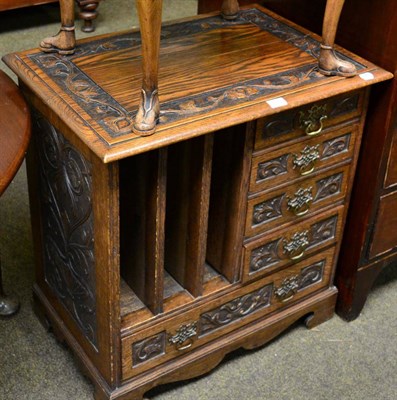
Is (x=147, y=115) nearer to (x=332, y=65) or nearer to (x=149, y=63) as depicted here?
(x=149, y=63)

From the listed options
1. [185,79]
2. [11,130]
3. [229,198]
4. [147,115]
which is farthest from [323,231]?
[11,130]

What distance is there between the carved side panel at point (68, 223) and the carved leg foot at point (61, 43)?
0.45ft

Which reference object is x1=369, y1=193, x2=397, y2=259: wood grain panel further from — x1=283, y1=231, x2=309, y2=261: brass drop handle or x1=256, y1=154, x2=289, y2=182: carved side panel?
x1=256, y1=154, x2=289, y2=182: carved side panel

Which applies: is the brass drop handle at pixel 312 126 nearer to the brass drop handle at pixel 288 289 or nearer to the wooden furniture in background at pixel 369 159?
the wooden furniture in background at pixel 369 159

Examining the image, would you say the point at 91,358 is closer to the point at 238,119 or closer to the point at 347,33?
the point at 238,119

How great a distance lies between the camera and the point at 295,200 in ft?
4.98

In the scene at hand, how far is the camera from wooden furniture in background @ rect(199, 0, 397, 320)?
4.74 feet

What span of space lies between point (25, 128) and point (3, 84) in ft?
0.64

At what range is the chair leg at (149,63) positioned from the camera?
113 centimetres

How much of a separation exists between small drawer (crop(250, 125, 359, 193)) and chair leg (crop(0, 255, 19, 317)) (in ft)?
2.35

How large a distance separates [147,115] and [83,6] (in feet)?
6.75

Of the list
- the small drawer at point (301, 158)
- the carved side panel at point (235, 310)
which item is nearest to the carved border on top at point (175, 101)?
the small drawer at point (301, 158)

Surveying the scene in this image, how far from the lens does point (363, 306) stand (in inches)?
72.9

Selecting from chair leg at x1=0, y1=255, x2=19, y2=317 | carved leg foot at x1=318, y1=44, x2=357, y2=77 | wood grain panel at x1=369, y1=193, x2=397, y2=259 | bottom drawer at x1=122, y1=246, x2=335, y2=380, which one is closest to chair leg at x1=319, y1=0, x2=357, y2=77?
Answer: carved leg foot at x1=318, y1=44, x2=357, y2=77
